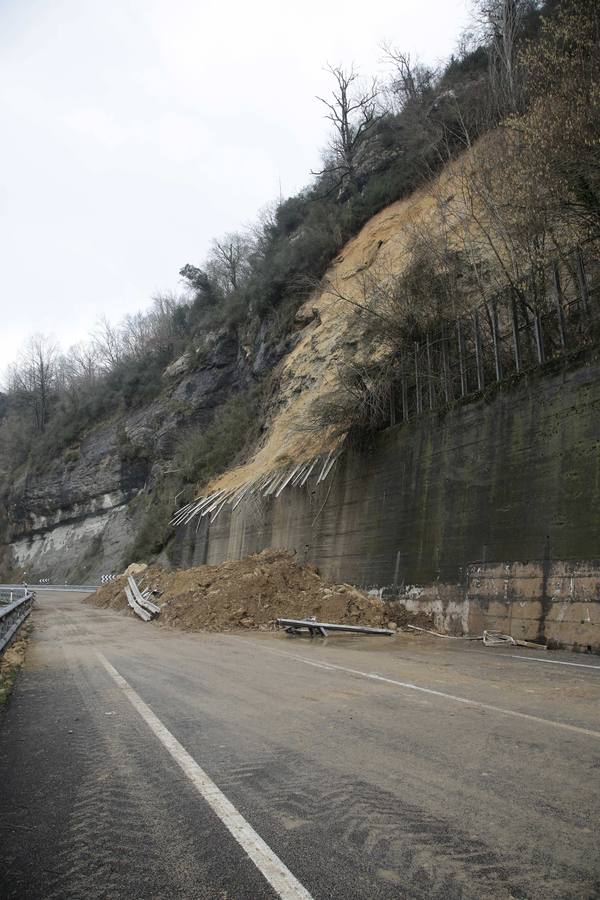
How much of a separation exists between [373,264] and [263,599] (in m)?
18.4

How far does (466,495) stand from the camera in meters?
14.1

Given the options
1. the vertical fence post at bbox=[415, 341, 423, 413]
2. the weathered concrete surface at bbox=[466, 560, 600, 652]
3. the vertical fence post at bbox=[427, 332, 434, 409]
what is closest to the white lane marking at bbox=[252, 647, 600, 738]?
the weathered concrete surface at bbox=[466, 560, 600, 652]

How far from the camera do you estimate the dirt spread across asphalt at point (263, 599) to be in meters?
15.3

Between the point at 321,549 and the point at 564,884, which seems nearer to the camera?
the point at 564,884

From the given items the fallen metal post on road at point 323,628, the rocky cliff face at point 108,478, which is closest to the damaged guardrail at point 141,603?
→ the fallen metal post on road at point 323,628

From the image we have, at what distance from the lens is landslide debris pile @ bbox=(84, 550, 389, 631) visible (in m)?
15.3

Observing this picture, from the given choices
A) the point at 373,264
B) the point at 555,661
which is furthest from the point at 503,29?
the point at 555,661

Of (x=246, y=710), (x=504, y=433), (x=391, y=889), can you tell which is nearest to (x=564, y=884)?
(x=391, y=889)

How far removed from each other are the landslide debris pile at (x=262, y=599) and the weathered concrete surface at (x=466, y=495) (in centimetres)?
94

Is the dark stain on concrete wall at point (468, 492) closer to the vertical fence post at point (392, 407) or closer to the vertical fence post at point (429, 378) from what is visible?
the vertical fence post at point (392, 407)

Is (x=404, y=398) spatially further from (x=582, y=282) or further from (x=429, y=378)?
(x=582, y=282)

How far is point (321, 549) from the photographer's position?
63.8 ft

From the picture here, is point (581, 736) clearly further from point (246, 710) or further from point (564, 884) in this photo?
point (246, 710)

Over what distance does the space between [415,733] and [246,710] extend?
1899 millimetres
